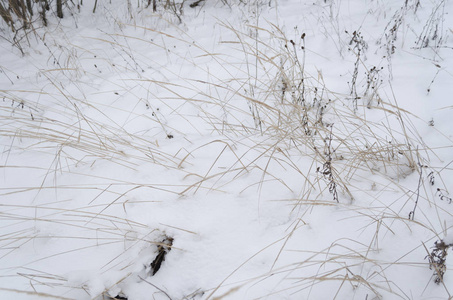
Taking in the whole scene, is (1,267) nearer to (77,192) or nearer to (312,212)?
(77,192)

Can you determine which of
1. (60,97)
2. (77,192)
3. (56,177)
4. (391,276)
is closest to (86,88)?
(60,97)

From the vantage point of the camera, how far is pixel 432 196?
142 cm

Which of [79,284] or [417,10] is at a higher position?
[417,10]

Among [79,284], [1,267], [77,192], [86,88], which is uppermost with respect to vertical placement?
[86,88]

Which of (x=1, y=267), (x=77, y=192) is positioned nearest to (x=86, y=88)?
(x=77, y=192)

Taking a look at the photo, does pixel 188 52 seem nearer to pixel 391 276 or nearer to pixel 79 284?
pixel 79 284

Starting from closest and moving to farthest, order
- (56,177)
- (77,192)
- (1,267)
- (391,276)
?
(391,276)
(1,267)
(77,192)
(56,177)

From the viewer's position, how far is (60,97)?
284 cm

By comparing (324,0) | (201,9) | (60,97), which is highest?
(324,0)

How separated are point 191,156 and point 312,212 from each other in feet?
2.70

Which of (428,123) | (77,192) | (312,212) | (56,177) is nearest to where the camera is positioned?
(312,212)

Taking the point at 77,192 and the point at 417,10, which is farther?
the point at 417,10

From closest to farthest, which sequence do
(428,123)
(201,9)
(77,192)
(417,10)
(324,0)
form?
(77,192)
(428,123)
(417,10)
(324,0)
(201,9)

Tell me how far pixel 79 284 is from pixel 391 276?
1212mm
